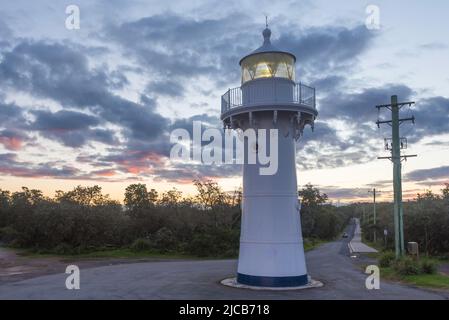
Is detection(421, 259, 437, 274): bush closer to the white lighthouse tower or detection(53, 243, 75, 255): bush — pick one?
the white lighthouse tower

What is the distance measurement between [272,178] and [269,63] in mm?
4719

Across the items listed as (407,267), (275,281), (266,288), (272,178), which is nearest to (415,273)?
(407,267)

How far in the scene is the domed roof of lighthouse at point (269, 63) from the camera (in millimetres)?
17625

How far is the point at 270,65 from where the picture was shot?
17688 millimetres

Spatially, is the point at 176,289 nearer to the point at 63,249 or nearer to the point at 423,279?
the point at 423,279

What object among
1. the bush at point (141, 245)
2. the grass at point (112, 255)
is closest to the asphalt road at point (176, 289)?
the grass at point (112, 255)

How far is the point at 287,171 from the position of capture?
18.0 metres

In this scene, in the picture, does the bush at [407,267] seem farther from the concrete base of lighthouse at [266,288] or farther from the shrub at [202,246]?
the shrub at [202,246]

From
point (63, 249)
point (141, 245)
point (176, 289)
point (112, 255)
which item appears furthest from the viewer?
point (141, 245)

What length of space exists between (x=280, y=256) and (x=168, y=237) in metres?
24.2

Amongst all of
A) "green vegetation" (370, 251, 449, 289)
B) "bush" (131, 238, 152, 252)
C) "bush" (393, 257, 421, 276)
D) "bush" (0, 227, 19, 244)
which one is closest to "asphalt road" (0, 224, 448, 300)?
"green vegetation" (370, 251, 449, 289)

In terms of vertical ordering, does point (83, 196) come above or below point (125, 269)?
above
